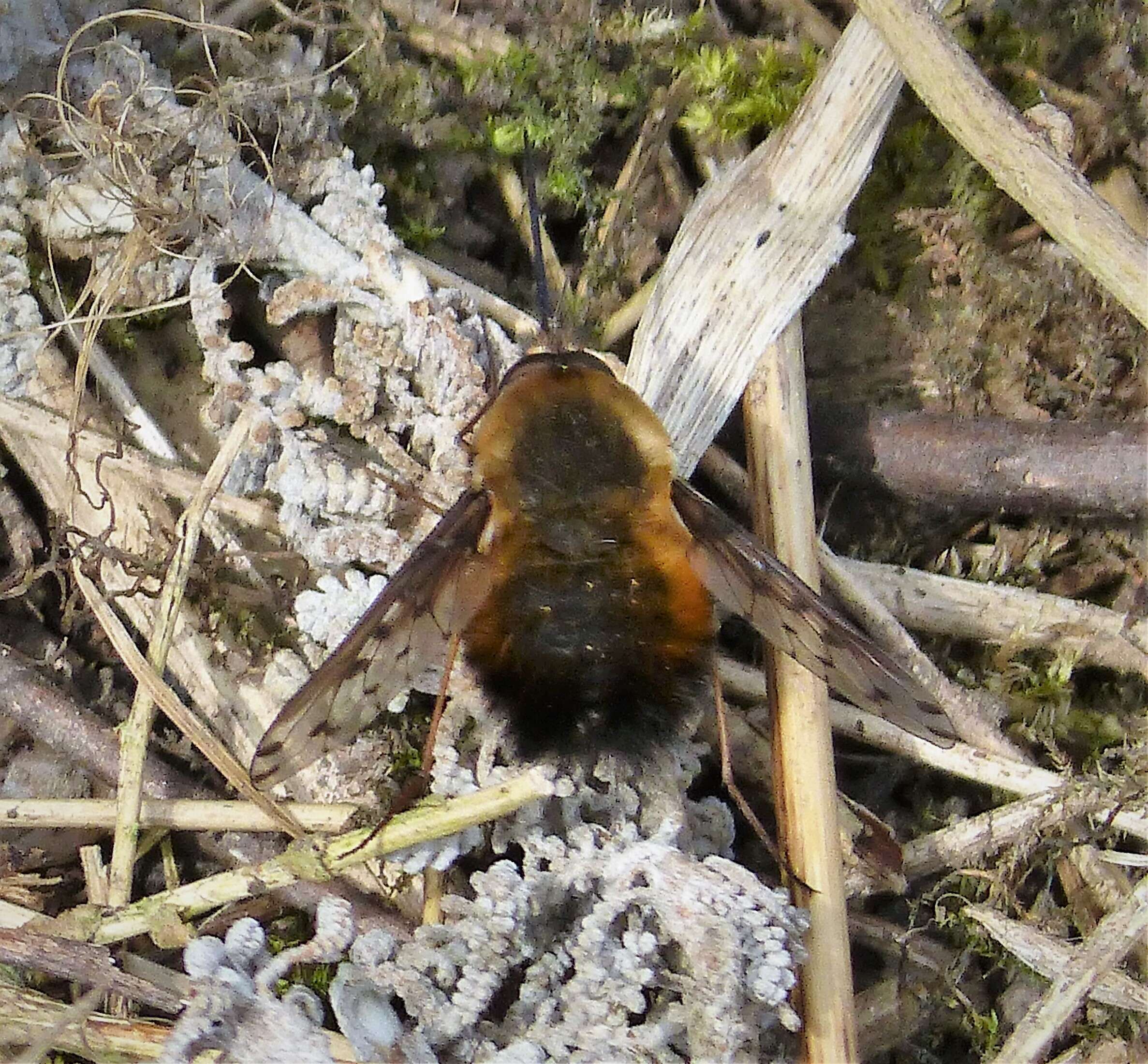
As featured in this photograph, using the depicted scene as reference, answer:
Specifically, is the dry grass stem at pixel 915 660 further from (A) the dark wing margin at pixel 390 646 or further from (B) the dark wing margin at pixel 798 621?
(A) the dark wing margin at pixel 390 646

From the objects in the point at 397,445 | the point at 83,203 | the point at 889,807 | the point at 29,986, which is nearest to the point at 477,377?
the point at 397,445

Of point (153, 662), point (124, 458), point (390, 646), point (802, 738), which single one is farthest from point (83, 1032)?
point (802, 738)

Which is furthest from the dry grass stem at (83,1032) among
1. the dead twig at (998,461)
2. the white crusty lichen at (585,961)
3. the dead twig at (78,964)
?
the dead twig at (998,461)

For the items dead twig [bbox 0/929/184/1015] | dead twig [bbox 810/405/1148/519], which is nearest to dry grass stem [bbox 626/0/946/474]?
dead twig [bbox 810/405/1148/519]

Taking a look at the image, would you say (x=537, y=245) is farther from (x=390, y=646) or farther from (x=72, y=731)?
(x=72, y=731)

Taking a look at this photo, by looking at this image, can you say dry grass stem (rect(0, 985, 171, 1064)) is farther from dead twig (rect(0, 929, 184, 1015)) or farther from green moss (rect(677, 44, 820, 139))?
green moss (rect(677, 44, 820, 139))

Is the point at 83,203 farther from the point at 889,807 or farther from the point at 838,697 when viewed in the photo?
the point at 889,807
